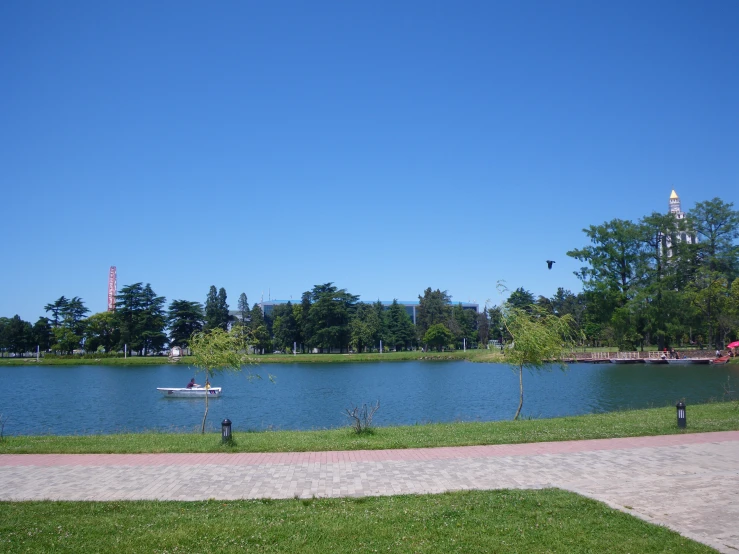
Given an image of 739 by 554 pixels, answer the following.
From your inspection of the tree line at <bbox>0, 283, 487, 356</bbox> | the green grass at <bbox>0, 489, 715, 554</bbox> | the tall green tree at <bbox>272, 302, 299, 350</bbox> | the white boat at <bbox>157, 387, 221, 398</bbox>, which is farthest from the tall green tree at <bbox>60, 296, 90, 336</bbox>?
the green grass at <bbox>0, 489, 715, 554</bbox>

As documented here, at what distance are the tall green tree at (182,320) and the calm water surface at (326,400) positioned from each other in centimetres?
4146

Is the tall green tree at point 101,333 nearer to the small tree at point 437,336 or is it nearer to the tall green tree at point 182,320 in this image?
the tall green tree at point 182,320

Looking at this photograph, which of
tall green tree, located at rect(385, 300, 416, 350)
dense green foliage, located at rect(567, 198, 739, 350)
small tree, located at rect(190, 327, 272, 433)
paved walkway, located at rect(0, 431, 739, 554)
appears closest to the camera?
paved walkway, located at rect(0, 431, 739, 554)

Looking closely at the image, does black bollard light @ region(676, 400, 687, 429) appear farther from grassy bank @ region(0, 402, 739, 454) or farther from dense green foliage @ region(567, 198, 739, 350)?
dense green foliage @ region(567, 198, 739, 350)

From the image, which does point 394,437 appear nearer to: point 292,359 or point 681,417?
point 681,417

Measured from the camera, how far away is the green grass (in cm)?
698

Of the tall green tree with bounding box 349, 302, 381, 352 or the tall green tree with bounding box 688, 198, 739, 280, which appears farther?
the tall green tree with bounding box 349, 302, 381, 352

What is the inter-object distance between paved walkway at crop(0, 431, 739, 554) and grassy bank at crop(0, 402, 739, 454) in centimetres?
53

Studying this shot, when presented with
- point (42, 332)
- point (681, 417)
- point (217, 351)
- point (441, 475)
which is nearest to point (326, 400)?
point (217, 351)

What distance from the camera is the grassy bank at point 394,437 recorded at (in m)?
14.2

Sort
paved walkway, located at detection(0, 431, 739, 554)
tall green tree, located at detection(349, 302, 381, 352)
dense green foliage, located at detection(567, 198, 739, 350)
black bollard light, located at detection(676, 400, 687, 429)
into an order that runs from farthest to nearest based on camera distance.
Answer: tall green tree, located at detection(349, 302, 381, 352) < dense green foliage, located at detection(567, 198, 739, 350) < black bollard light, located at detection(676, 400, 687, 429) < paved walkway, located at detection(0, 431, 739, 554)

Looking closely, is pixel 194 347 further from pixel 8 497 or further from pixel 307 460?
pixel 8 497

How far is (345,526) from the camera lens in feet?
25.3

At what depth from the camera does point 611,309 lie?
222 ft
